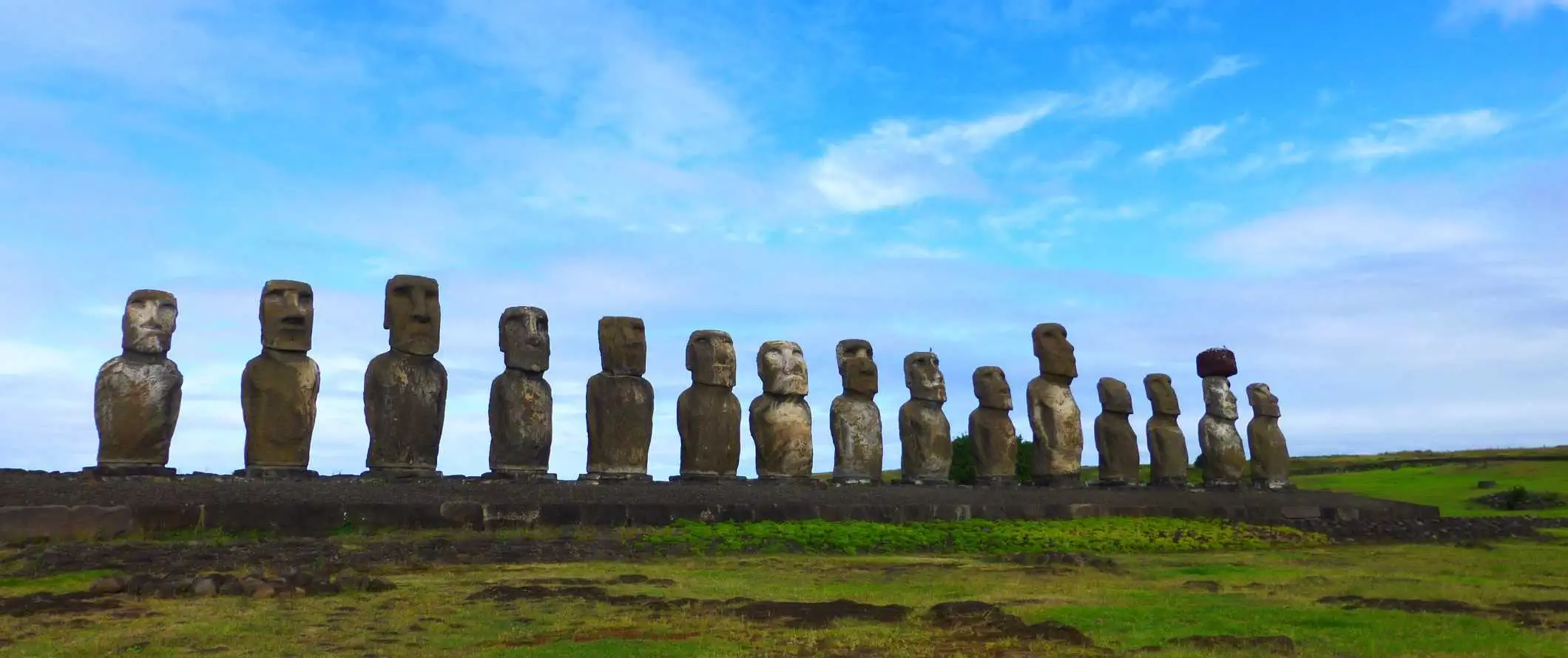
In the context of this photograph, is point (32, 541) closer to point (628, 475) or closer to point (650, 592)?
point (650, 592)

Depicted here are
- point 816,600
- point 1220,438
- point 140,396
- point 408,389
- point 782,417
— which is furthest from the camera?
point 1220,438

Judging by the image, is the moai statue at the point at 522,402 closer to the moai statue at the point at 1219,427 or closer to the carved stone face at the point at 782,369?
the carved stone face at the point at 782,369

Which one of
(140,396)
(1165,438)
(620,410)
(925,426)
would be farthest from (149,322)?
(1165,438)

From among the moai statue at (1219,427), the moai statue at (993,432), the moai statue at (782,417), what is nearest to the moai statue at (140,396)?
the moai statue at (782,417)

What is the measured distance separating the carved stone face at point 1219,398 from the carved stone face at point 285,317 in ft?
59.4

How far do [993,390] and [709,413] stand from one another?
20.0ft

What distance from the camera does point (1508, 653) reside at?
21.4 feet

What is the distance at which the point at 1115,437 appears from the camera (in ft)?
80.1

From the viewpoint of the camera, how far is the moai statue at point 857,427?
2111cm

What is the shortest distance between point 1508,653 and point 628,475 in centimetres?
1301

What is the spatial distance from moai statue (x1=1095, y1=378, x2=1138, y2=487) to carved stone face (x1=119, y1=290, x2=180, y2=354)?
53.5 feet

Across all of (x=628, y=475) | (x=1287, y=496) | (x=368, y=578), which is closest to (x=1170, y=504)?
(x=1287, y=496)

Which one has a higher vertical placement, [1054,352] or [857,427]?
[1054,352]

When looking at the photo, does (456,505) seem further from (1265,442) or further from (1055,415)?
(1265,442)
